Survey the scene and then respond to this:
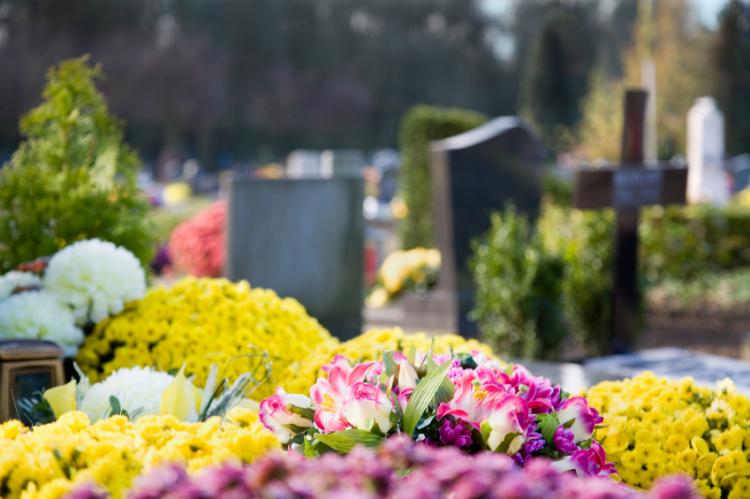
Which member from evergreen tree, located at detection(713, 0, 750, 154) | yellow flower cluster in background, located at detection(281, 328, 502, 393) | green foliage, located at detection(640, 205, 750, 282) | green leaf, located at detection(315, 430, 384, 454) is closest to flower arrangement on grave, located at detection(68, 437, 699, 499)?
green leaf, located at detection(315, 430, 384, 454)

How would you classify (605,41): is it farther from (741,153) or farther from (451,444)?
(451,444)

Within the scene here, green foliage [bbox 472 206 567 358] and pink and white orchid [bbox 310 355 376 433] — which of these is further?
green foliage [bbox 472 206 567 358]

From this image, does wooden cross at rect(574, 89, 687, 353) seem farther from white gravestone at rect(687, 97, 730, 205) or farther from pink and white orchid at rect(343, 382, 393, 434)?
white gravestone at rect(687, 97, 730, 205)

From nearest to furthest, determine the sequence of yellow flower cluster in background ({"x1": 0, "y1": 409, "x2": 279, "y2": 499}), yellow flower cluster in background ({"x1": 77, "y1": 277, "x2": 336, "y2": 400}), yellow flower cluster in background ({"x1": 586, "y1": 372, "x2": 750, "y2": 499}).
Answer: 1. yellow flower cluster in background ({"x1": 0, "y1": 409, "x2": 279, "y2": 499})
2. yellow flower cluster in background ({"x1": 586, "y1": 372, "x2": 750, "y2": 499})
3. yellow flower cluster in background ({"x1": 77, "y1": 277, "x2": 336, "y2": 400})

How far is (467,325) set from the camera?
8148 millimetres

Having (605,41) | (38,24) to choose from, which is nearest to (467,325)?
(38,24)

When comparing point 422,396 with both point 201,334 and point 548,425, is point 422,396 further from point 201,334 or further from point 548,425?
point 201,334

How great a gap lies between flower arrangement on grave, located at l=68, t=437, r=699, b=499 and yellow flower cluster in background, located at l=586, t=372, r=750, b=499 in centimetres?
123

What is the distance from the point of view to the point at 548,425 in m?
1.88

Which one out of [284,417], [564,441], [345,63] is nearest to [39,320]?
[284,417]

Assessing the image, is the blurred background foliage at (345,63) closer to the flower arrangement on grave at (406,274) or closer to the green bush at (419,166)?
the green bush at (419,166)

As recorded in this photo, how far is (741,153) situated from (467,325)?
94.7ft

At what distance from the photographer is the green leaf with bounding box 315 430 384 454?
174 centimetres

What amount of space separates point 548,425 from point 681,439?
29.7 inches
